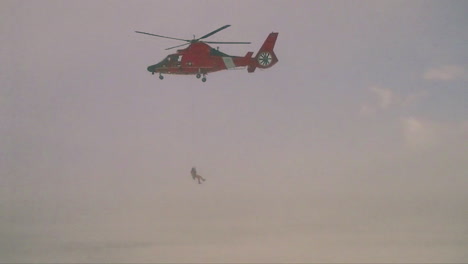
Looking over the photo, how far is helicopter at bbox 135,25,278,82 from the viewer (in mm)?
92625

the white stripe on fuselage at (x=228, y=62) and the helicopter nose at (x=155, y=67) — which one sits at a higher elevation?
the helicopter nose at (x=155, y=67)

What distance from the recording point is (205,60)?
305 ft

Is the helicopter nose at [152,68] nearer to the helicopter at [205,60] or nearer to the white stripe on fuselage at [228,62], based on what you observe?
the helicopter at [205,60]

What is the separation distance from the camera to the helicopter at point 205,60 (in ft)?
304

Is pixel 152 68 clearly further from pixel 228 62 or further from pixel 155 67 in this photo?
pixel 228 62

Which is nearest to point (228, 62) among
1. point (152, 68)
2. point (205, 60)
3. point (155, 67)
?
point (205, 60)

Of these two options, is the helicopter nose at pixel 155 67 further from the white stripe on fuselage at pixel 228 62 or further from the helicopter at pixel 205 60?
the white stripe on fuselage at pixel 228 62

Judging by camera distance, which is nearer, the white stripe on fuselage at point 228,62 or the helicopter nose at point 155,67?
the white stripe on fuselage at point 228,62

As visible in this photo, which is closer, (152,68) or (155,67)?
(155,67)

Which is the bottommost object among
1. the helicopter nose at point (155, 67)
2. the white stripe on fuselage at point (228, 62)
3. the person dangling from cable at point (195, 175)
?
the person dangling from cable at point (195, 175)

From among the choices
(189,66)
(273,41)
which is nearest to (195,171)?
(189,66)

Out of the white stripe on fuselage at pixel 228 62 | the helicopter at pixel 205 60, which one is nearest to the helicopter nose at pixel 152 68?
the helicopter at pixel 205 60

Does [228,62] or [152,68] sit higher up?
[152,68]

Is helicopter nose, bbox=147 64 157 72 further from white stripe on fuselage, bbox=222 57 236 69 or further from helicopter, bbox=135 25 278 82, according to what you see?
white stripe on fuselage, bbox=222 57 236 69
